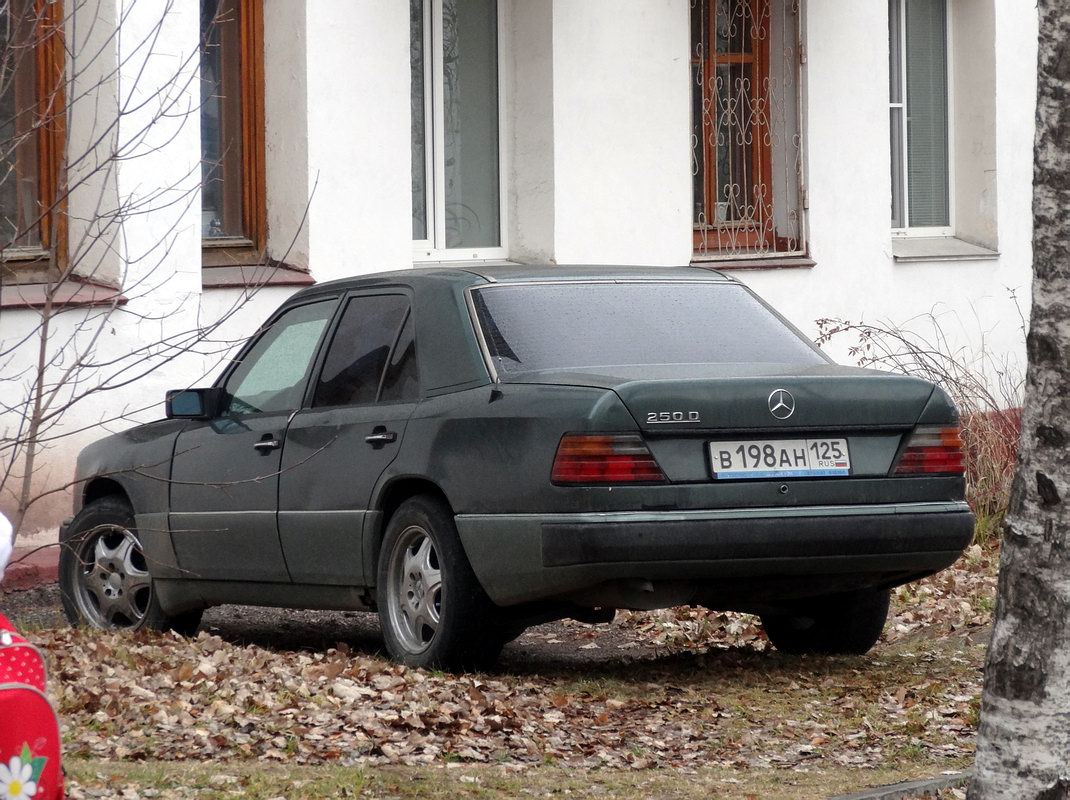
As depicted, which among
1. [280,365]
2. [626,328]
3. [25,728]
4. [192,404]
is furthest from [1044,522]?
[192,404]

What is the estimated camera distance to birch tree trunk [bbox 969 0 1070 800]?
14.8 ft

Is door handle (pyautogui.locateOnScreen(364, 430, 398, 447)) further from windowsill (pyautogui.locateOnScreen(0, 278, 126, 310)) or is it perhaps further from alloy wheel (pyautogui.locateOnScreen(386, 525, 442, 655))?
windowsill (pyautogui.locateOnScreen(0, 278, 126, 310))

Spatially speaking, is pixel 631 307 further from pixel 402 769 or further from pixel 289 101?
pixel 289 101

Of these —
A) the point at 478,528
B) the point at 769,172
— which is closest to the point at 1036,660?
the point at 478,528

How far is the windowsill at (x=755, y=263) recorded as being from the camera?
15438 millimetres

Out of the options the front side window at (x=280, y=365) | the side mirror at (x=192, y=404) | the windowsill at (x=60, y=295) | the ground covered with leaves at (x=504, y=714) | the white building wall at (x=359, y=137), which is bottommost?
the ground covered with leaves at (x=504, y=714)

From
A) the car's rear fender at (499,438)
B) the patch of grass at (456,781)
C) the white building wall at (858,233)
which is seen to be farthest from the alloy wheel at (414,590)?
the white building wall at (858,233)

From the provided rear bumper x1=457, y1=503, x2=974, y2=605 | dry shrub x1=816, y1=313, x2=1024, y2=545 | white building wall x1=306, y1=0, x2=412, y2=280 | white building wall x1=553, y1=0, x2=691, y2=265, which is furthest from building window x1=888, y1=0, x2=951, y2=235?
rear bumper x1=457, y1=503, x2=974, y2=605

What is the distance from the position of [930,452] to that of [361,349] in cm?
239

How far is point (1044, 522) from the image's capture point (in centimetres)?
453

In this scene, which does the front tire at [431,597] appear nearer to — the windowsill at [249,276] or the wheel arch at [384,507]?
the wheel arch at [384,507]

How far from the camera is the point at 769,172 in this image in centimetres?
1614

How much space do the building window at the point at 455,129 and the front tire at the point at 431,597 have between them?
7.11 meters

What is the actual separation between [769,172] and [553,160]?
2.41 m
